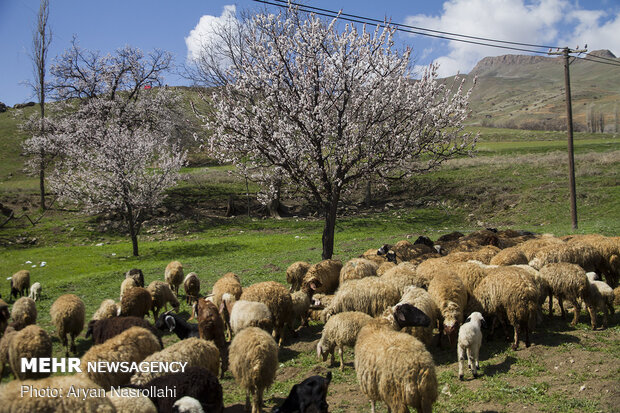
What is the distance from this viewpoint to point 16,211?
36062mm

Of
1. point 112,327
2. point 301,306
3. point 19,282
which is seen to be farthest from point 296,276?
point 19,282

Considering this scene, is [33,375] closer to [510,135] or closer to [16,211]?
[16,211]

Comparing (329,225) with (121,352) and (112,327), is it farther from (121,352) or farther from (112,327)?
(121,352)

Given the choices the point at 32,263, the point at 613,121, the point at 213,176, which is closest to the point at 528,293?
the point at 32,263

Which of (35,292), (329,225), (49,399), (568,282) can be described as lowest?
(35,292)

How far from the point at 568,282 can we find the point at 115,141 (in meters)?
25.1

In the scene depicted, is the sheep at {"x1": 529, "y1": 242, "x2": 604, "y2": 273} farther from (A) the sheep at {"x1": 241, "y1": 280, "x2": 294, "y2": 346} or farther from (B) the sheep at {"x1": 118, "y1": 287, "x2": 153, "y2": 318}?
(B) the sheep at {"x1": 118, "y1": 287, "x2": 153, "y2": 318}

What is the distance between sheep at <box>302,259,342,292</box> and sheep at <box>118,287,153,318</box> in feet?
14.6

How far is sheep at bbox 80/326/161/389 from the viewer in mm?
6797

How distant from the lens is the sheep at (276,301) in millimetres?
9844

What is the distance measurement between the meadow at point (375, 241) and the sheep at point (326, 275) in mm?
2034

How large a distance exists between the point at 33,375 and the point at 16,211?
34.8m

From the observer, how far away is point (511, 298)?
27.9 feet

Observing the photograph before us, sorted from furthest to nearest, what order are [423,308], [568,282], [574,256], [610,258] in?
[610,258], [574,256], [568,282], [423,308]
